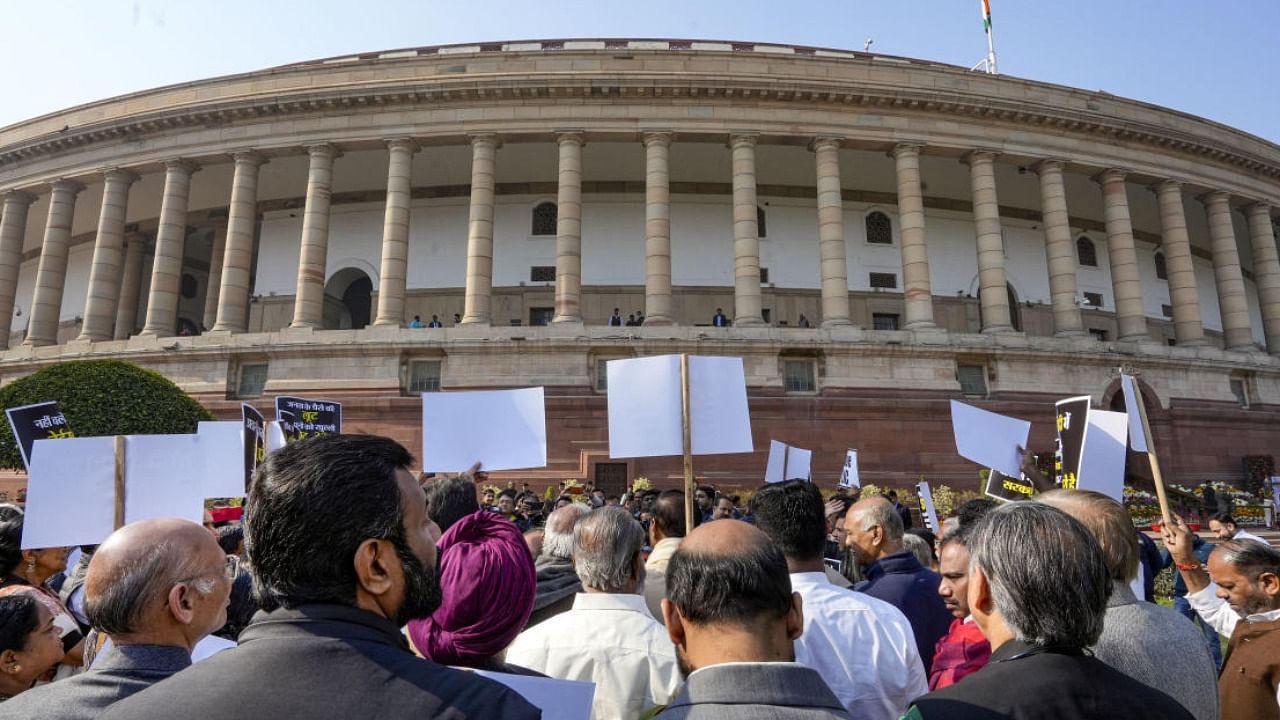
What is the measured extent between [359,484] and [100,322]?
3477 cm

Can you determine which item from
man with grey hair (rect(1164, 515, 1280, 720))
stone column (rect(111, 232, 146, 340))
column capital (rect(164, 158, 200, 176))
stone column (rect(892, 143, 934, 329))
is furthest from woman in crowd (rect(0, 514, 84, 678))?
stone column (rect(111, 232, 146, 340))

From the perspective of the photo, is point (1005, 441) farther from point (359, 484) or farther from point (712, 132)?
point (712, 132)

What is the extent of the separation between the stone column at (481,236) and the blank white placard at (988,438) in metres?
20.5

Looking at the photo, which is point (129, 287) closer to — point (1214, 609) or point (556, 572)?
point (556, 572)

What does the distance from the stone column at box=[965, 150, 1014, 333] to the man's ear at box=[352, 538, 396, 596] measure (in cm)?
2909

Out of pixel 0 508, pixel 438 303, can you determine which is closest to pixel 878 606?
pixel 0 508

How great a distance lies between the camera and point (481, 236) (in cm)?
2755

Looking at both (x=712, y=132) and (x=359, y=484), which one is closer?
(x=359, y=484)

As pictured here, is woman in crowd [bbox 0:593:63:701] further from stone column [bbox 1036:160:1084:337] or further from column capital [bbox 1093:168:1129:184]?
column capital [bbox 1093:168:1129:184]

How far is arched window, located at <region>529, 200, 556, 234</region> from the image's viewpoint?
111ft

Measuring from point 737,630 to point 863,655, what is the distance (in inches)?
56.3

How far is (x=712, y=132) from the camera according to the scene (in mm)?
28734

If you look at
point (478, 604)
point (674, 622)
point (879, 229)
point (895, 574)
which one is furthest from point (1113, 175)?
point (478, 604)

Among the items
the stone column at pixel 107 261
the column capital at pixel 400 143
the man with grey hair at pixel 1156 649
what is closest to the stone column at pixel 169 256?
the stone column at pixel 107 261
